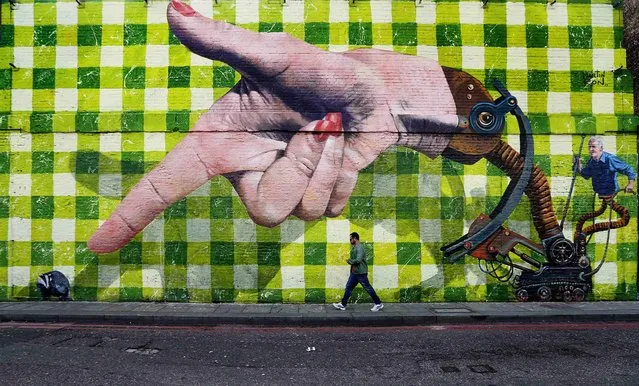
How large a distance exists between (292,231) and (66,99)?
527 cm

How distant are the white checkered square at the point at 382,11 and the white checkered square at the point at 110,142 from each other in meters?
5.65

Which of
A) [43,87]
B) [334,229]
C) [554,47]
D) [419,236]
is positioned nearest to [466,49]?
[554,47]

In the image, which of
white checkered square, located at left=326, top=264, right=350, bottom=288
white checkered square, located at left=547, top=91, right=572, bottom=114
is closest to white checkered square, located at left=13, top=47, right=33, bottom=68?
white checkered square, located at left=326, top=264, right=350, bottom=288

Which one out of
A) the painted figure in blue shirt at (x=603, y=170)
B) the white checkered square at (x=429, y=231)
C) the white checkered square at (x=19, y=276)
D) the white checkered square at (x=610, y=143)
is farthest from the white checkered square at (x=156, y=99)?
the white checkered square at (x=610, y=143)

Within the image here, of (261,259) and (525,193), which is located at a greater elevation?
(525,193)

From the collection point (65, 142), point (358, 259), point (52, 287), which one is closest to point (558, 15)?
point (358, 259)

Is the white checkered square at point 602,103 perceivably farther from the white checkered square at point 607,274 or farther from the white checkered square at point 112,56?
the white checkered square at point 112,56

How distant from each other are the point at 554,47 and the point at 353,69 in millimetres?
4213

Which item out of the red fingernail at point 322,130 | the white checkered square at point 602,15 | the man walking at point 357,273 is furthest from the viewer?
the white checkered square at point 602,15

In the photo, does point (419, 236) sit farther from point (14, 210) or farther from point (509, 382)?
point (14, 210)

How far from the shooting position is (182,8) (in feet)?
31.8

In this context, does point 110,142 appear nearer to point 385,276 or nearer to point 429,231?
point 385,276

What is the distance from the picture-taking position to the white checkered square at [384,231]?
31.4ft

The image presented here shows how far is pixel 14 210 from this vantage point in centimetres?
957
